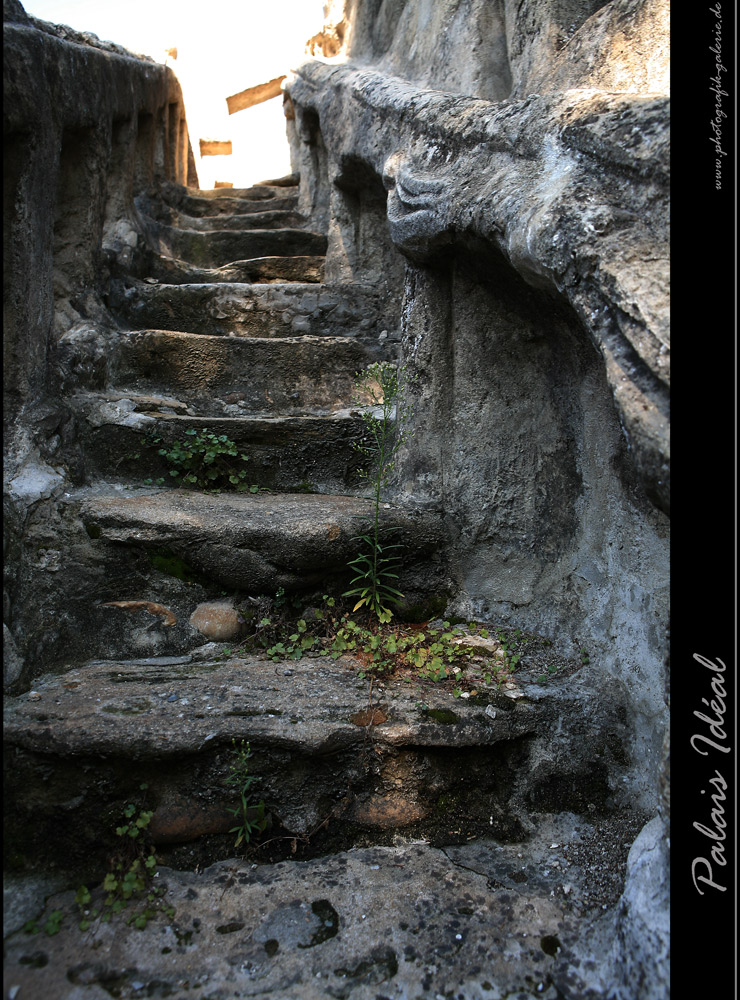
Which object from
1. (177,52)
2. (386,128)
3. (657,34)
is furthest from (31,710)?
(177,52)

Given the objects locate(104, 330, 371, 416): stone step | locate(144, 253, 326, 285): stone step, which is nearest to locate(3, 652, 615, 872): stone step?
locate(104, 330, 371, 416): stone step

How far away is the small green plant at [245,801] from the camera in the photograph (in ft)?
5.63

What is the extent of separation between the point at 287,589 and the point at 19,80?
1872 millimetres

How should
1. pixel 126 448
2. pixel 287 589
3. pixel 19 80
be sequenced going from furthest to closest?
pixel 126 448
pixel 287 589
pixel 19 80

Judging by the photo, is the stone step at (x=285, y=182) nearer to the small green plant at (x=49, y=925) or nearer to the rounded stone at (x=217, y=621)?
the rounded stone at (x=217, y=621)

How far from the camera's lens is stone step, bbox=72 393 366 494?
250 cm

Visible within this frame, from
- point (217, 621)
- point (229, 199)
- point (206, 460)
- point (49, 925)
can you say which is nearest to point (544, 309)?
point (206, 460)

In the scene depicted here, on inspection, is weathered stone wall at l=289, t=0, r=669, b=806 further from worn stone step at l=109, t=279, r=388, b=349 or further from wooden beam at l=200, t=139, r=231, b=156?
wooden beam at l=200, t=139, r=231, b=156

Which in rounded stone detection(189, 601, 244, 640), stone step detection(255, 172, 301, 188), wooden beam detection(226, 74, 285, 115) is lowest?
rounded stone detection(189, 601, 244, 640)

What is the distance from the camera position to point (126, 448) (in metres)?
2.52

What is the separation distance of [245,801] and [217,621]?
0.66 m

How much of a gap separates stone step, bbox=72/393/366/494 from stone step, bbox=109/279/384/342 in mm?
657

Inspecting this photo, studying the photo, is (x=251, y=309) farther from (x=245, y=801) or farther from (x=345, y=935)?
(x=345, y=935)

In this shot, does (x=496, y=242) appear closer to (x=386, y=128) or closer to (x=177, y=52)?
(x=386, y=128)
